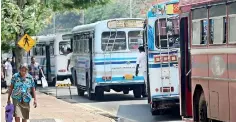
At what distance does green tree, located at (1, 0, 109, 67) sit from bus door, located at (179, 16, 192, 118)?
33.7 feet

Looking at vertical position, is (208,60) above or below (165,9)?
Result: below

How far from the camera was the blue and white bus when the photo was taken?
732 inches

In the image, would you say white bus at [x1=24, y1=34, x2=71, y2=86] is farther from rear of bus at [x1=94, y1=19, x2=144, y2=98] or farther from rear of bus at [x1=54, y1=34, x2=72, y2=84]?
rear of bus at [x1=94, y1=19, x2=144, y2=98]

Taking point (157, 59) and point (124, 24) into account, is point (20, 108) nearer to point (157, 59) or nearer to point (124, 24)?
point (157, 59)

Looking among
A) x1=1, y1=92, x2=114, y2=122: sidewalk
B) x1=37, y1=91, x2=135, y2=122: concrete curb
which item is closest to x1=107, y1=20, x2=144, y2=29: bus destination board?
x1=37, y1=91, x2=135, y2=122: concrete curb

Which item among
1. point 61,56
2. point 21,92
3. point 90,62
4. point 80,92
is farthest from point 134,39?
point 61,56

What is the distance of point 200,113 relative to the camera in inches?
580

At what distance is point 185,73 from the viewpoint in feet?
52.0

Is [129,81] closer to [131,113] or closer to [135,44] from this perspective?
[135,44]

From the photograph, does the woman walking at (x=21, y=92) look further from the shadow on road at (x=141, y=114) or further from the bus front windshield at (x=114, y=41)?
the bus front windshield at (x=114, y=41)

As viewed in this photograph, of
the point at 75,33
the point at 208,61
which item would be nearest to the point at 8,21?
the point at 75,33

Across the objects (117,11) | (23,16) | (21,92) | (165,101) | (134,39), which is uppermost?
(117,11)

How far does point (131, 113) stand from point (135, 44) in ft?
16.6

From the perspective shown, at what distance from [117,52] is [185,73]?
1046 centimetres
